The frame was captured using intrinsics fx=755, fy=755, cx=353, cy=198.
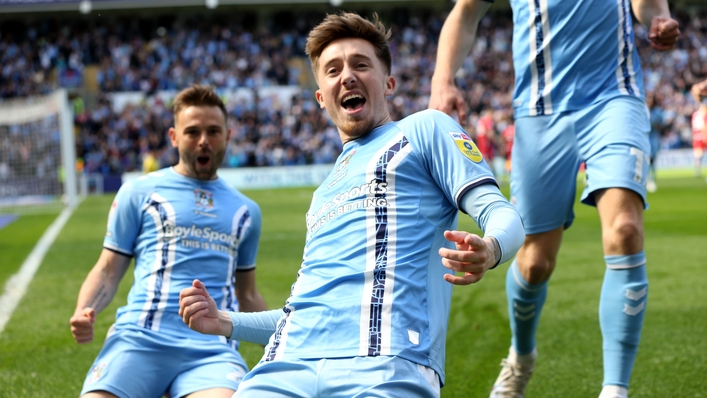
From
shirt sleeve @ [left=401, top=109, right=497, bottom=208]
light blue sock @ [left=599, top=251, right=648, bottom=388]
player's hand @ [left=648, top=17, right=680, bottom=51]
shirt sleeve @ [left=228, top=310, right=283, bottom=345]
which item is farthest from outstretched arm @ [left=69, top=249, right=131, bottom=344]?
player's hand @ [left=648, top=17, right=680, bottom=51]

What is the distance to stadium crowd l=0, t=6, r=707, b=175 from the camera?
29.4 meters

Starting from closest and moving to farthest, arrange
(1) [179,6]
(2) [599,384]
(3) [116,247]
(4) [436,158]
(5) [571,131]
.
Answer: (4) [436,158], (5) [571,131], (3) [116,247], (2) [599,384], (1) [179,6]

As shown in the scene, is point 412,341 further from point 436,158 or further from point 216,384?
point 216,384

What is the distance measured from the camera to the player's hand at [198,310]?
7.73ft

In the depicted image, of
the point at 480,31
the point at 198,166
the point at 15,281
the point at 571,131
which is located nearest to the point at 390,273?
the point at 571,131

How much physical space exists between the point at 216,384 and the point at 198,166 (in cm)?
115

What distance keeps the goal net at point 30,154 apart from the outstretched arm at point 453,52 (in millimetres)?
17293

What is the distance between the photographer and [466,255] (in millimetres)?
1756

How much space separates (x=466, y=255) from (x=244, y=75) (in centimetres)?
3446

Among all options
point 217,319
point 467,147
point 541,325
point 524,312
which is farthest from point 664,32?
point 541,325

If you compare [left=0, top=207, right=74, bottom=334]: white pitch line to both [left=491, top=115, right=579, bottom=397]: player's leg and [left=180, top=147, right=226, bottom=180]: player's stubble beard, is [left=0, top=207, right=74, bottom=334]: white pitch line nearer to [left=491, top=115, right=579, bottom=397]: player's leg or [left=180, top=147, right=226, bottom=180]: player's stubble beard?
[left=180, top=147, right=226, bottom=180]: player's stubble beard

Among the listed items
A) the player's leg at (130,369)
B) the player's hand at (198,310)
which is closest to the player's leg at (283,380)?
the player's hand at (198,310)

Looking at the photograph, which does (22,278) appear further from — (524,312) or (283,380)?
(283,380)

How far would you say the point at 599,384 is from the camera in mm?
3885
